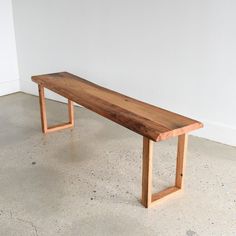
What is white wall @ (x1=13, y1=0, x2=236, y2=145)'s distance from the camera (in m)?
2.48

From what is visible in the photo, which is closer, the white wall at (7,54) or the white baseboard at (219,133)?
the white baseboard at (219,133)

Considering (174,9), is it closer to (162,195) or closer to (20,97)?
(162,195)

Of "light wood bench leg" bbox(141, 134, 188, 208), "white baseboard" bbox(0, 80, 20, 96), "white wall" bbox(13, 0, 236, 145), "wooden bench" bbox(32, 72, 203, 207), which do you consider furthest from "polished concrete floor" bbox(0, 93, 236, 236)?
"white baseboard" bbox(0, 80, 20, 96)

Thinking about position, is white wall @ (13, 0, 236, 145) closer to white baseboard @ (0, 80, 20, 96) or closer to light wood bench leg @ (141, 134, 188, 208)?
white baseboard @ (0, 80, 20, 96)

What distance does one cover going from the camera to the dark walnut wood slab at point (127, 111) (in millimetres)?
1727

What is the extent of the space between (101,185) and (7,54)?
251 centimetres

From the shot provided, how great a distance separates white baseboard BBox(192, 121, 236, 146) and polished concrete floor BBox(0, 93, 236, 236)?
0.22ft

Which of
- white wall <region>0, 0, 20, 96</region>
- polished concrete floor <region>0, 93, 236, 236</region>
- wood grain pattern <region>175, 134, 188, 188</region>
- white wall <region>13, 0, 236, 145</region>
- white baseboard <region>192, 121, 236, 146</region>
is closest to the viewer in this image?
polished concrete floor <region>0, 93, 236, 236</region>

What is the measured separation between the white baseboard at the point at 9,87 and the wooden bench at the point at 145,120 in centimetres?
165

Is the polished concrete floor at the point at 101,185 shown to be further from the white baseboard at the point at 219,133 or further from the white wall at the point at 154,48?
the white wall at the point at 154,48

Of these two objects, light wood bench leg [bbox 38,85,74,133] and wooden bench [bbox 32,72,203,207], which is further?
light wood bench leg [bbox 38,85,74,133]

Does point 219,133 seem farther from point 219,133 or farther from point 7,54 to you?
point 7,54

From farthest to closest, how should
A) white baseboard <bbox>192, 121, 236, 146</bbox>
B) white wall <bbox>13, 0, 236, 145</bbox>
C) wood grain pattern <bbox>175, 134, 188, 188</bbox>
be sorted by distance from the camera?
white baseboard <bbox>192, 121, 236, 146</bbox>
white wall <bbox>13, 0, 236, 145</bbox>
wood grain pattern <bbox>175, 134, 188, 188</bbox>

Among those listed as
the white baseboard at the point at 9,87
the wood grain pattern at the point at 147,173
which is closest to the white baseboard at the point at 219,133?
the wood grain pattern at the point at 147,173
